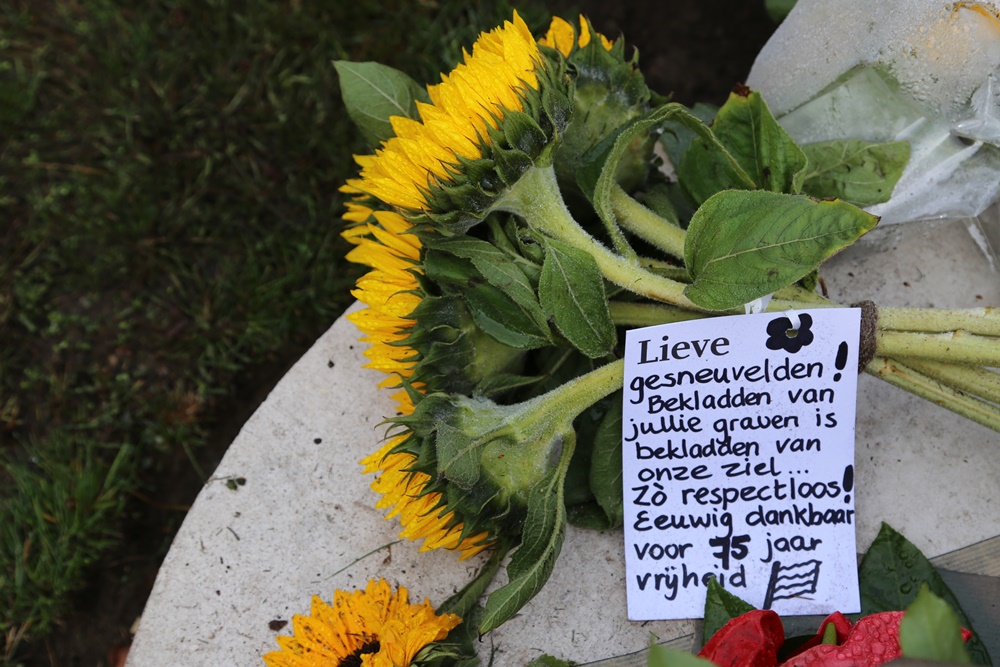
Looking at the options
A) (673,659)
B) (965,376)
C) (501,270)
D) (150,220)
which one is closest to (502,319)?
(501,270)

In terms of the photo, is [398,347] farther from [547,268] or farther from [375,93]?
[375,93]

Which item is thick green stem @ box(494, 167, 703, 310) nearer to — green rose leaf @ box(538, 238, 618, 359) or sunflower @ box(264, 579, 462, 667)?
green rose leaf @ box(538, 238, 618, 359)

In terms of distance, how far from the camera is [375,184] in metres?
0.90

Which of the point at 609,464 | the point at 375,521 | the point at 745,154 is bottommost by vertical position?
the point at 375,521

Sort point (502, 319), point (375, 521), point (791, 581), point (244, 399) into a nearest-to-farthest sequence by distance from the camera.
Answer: point (502, 319), point (791, 581), point (375, 521), point (244, 399)

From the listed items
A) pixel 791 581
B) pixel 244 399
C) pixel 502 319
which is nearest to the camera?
pixel 502 319

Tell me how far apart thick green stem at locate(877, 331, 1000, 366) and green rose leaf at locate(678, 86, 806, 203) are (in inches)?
7.9

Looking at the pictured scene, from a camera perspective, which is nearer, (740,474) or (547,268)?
(547,268)

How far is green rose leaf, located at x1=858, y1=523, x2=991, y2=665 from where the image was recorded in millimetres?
1032

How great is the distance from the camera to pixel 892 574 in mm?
1043

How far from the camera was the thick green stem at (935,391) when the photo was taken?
1.01m

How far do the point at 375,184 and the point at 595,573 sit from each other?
55cm

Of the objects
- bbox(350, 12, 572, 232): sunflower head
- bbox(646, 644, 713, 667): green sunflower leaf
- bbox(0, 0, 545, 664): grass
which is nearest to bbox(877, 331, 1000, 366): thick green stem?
bbox(350, 12, 572, 232): sunflower head

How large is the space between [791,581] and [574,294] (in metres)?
0.44
